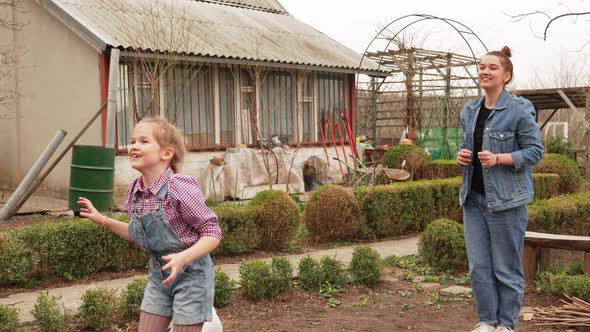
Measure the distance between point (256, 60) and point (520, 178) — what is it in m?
10.3

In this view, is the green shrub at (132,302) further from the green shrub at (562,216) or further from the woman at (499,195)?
the green shrub at (562,216)

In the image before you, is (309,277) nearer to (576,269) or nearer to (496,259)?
(496,259)

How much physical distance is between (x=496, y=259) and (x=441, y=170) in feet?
31.8

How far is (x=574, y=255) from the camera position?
25.4ft

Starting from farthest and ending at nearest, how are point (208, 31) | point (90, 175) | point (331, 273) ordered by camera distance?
point (208, 31) → point (90, 175) → point (331, 273)

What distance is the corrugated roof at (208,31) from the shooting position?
40.8ft

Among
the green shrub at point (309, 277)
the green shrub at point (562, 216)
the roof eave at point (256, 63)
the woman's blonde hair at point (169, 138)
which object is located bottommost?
the green shrub at point (309, 277)

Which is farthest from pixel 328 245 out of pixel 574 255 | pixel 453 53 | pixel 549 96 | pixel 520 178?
pixel 453 53

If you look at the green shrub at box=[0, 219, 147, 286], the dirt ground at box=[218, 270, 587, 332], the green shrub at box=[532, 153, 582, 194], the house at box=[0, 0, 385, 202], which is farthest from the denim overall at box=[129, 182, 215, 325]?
the green shrub at box=[532, 153, 582, 194]

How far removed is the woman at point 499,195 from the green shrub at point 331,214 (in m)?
4.61

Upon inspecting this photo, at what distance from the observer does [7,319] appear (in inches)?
187

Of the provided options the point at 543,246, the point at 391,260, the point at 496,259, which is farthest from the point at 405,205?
the point at 496,259

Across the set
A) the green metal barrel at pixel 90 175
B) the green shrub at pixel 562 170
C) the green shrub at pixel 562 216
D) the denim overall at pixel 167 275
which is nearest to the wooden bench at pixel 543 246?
the green shrub at pixel 562 216

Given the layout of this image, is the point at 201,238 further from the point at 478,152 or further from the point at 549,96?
the point at 549,96
